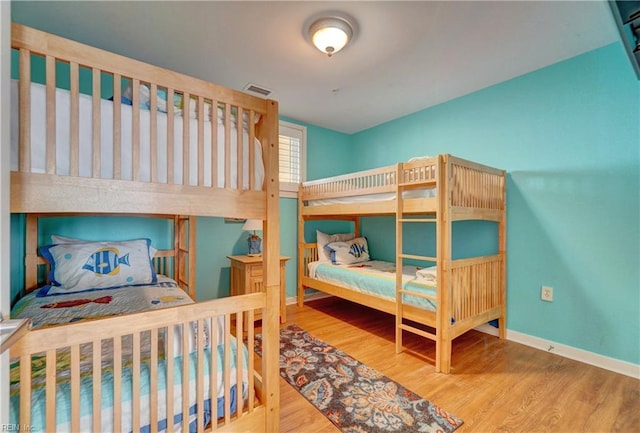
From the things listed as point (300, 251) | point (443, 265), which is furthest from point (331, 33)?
point (300, 251)

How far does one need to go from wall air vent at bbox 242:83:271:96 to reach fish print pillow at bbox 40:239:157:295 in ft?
6.01

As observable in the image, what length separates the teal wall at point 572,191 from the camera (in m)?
2.05

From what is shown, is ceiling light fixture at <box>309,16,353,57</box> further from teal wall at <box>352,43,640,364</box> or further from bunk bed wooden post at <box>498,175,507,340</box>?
bunk bed wooden post at <box>498,175,507,340</box>

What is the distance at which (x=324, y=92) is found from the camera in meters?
2.90

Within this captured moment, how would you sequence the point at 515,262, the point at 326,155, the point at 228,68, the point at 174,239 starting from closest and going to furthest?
the point at 228,68 < the point at 515,262 < the point at 174,239 < the point at 326,155

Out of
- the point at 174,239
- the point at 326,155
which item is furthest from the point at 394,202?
the point at 174,239

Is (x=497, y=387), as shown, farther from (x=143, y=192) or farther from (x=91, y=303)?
(x=91, y=303)

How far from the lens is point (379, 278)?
2.64 meters

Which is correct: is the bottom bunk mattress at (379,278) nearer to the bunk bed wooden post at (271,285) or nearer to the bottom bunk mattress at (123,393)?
the bunk bed wooden post at (271,285)

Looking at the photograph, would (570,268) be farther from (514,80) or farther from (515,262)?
(514,80)

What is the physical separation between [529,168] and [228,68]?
9.38 feet

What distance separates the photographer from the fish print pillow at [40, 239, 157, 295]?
2021 mm

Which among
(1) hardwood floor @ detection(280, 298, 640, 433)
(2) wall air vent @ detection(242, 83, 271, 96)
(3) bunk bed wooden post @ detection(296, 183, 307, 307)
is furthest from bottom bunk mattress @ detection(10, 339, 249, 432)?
(2) wall air vent @ detection(242, 83, 271, 96)

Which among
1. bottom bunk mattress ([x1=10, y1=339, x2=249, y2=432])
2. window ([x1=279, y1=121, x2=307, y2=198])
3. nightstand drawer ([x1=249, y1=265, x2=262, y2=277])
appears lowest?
bottom bunk mattress ([x1=10, y1=339, x2=249, y2=432])
